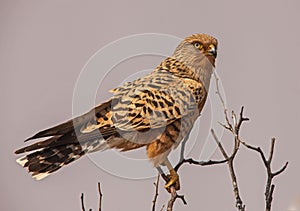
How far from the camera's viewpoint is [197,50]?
2.79m

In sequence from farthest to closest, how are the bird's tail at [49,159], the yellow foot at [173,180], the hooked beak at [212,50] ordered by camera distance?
the hooked beak at [212,50], the yellow foot at [173,180], the bird's tail at [49,159]

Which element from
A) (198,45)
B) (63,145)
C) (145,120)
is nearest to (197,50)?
(198,45)

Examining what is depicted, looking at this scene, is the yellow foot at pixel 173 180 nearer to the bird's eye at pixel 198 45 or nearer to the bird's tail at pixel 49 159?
→ the bird's tail at pixel 49 159

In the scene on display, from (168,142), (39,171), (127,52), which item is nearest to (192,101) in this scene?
(168,142)

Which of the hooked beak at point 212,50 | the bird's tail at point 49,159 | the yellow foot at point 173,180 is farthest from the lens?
the hooked beak at point 212,50

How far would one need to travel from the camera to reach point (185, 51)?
289 cm

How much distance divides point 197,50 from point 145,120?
57 cm

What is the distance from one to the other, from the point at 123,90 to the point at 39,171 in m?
0.62

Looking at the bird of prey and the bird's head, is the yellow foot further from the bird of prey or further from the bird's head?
the bird's head

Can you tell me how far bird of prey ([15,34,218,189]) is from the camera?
2.17 metres

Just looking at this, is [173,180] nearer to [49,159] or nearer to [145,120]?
[145,120]

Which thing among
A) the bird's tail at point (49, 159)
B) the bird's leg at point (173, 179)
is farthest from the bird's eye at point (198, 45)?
the bird's tail at point (49, 159)

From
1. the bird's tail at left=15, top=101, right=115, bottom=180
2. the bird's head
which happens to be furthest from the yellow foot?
the bird's head

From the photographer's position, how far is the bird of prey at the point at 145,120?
2.17 metres
